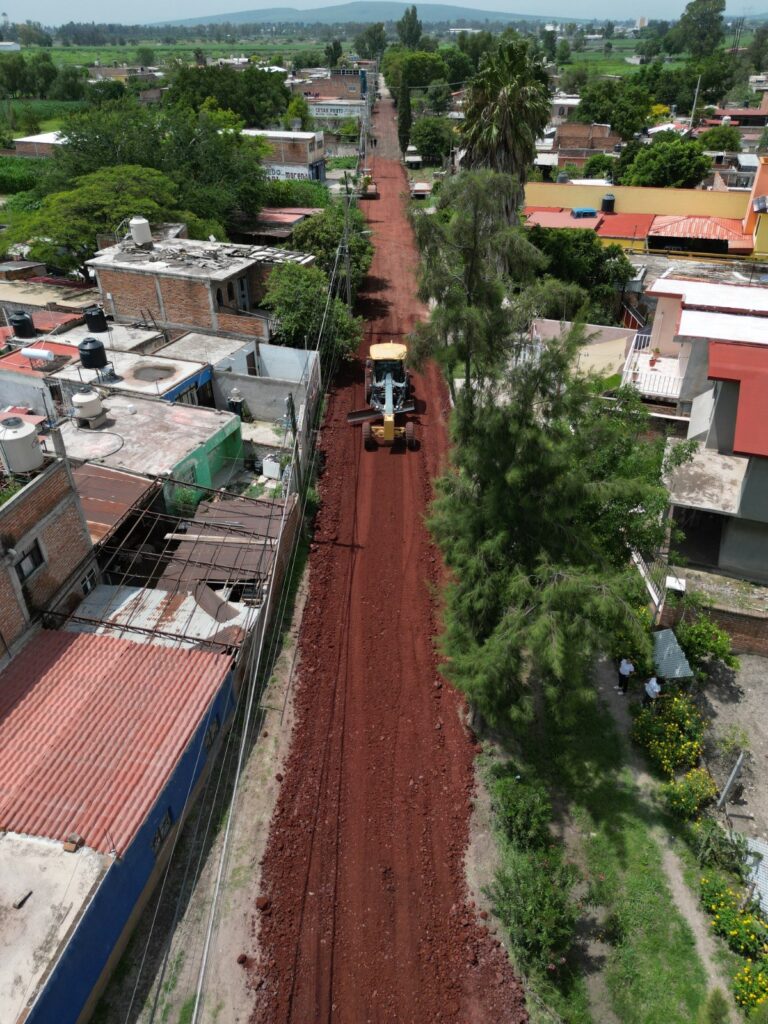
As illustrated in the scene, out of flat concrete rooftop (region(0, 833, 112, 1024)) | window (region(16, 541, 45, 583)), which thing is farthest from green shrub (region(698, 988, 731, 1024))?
window (region(16, 541, 45, 583))

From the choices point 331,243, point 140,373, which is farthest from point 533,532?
point 331,243

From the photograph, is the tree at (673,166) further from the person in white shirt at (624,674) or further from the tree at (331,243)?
the person in white shirt at (624,674)

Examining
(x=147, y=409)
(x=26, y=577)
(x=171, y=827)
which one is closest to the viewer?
(x=171, y=827)

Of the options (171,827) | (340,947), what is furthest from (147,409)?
(340,947)

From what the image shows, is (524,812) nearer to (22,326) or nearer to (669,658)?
(669,658)

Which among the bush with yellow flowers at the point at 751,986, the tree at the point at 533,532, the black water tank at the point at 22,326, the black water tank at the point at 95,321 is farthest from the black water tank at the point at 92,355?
the bush with yellow flowers at the point at 751,986

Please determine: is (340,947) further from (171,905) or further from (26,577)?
(26,577)
